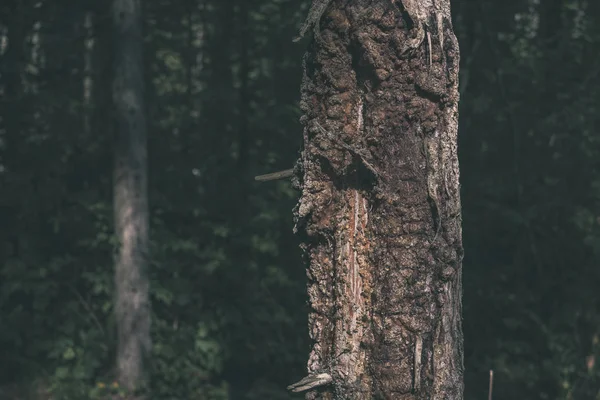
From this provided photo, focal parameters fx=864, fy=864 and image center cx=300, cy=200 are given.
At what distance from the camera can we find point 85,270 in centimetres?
848

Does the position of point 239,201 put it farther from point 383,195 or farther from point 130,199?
point 383,195

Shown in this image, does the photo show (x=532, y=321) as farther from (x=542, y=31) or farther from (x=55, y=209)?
(x=55, y=209)

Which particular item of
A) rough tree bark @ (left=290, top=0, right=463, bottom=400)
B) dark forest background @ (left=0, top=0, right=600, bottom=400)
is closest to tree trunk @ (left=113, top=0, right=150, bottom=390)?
dark forest background @ (left=0, top=0, right=600, bottom=400)

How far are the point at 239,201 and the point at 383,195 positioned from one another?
5.62m

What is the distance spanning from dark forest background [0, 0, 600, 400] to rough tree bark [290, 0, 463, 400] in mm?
4603

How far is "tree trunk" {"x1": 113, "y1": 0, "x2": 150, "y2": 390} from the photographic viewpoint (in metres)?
7.86

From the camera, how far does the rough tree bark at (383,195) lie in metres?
3.16

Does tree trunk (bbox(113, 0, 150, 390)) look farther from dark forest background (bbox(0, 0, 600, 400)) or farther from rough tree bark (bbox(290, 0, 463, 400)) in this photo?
rough tree bark (bbox(290, 0, 463, 400))

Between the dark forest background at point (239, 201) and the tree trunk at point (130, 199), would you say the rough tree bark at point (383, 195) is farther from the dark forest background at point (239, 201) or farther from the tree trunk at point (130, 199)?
the tree trunk at point (130, 199)

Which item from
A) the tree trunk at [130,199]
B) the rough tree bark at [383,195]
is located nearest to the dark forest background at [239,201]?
the tree trunk at [130,199]

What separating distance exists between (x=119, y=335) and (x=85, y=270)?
2.74 feet

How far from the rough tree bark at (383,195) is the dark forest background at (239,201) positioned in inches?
181

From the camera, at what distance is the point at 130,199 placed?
26.1ft

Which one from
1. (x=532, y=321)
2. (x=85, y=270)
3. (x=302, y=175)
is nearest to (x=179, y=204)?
Result: (x=85, y=270)
